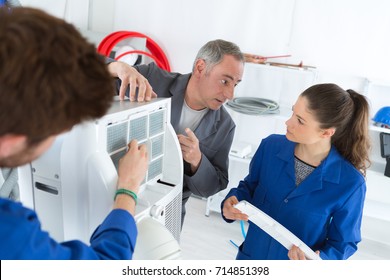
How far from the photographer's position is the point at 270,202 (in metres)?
1.40

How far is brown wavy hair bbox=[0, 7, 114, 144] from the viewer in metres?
0.48

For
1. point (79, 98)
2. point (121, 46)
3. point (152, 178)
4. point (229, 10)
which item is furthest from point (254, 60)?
point (79, 98)

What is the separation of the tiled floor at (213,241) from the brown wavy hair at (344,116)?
1380 mm

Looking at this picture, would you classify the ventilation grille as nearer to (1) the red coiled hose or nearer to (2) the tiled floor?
(2) the tiled floor

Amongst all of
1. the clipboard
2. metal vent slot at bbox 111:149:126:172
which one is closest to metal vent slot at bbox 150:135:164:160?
metal vent slot at bbox 111:149:126:172

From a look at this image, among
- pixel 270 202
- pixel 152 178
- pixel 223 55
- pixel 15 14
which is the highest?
pixel 15 14

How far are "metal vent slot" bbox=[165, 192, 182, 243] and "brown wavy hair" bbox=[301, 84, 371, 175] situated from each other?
0.59 m

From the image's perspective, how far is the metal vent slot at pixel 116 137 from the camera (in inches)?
33.4

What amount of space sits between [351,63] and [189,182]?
1902 mm

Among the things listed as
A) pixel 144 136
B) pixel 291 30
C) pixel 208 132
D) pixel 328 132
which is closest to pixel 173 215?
pixel 144 136

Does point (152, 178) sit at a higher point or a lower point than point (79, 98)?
lower

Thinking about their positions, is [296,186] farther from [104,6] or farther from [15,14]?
[104,6]

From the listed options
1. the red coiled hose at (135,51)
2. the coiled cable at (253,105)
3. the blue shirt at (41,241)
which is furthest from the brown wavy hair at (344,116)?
the red coiled hose at (135,51)

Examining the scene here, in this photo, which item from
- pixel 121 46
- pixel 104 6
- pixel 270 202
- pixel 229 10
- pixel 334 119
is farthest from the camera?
pixel 104 6
